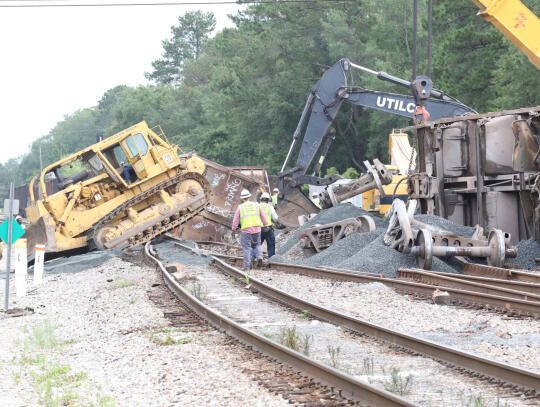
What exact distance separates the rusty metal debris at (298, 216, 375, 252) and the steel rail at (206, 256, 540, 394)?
7.22 meters

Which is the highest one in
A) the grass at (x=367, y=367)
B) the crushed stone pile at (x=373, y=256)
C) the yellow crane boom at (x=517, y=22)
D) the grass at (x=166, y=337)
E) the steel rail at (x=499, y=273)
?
the yellow crane boom at (x=517, y=22)

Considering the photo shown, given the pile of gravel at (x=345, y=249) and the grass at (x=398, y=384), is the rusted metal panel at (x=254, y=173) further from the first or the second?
the grass at (x=398, y=384)

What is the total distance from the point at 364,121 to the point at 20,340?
44.2 meters

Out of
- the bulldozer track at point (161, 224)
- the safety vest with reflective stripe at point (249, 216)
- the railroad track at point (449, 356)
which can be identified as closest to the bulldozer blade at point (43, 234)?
the bulldozer track at point (161, 224)

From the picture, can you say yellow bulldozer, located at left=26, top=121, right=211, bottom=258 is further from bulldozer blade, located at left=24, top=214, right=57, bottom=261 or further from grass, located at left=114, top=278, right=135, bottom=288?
grass, located at left=114, top=278, right=135, bottom=288

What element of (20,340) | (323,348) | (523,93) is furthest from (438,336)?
(523,93)

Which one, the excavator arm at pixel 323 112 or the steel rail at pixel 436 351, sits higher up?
the excavator arm at pixel 323 112

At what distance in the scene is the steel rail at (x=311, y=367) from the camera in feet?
16.2

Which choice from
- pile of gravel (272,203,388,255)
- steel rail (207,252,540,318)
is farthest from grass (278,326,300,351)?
pile of gravel (272,203,388,255)

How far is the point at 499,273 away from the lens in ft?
39.7

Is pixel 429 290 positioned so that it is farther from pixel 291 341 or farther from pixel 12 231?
pixel 12 231

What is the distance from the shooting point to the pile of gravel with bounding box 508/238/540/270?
1367 cm

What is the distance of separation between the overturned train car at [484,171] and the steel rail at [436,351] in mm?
6749

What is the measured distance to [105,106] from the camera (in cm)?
16412
